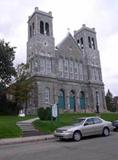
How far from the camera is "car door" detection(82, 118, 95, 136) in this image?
15956 mm

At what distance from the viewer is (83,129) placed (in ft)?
52.1

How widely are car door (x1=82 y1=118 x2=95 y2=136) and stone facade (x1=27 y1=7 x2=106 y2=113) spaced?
2630 cm

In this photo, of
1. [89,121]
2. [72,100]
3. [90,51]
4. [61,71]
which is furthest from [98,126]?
[90,51]

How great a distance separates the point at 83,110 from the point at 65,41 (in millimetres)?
15653

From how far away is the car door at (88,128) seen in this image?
52.3 ft

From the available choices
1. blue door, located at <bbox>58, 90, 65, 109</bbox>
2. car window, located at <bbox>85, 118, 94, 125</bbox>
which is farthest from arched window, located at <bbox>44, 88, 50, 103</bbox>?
car window, located at <bbox>85, 118, 94, 125</bbox>

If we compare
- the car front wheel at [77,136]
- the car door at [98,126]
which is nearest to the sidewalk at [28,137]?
the car front wheel at [77,136]

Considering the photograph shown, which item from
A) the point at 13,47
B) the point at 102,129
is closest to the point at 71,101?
the point at 13,47

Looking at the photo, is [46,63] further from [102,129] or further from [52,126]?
[102,129]

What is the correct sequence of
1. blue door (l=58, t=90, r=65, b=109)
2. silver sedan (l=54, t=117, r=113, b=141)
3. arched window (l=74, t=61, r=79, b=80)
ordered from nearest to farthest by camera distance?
1. silver sedan (l=54, t=117, r=113, b=141)
2. blue door (l=58, t=90, r=65, b=109)
3. arched window (l=74, t=61, r=79, b=80)

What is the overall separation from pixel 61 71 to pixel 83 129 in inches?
1281

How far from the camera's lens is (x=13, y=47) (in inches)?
1638

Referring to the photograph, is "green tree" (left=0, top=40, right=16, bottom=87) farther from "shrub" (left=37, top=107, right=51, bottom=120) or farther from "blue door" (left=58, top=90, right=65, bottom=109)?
"shrub" (left=37, top=107, right=51, bottom=120)

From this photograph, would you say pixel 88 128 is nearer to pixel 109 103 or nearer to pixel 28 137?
pixel 28 137
